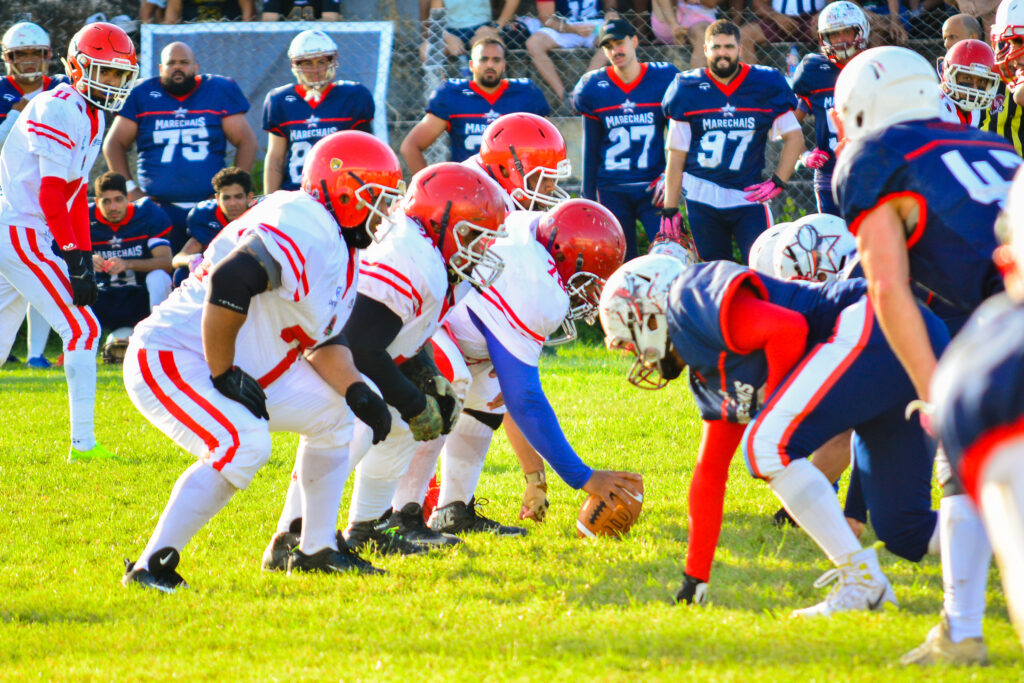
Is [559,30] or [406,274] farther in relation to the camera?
[559,30]

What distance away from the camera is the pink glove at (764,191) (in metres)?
8.20

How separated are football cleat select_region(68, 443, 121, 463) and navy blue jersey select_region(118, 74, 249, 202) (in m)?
3.86

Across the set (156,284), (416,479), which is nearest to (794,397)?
(416,479)

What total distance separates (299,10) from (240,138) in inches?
84.4

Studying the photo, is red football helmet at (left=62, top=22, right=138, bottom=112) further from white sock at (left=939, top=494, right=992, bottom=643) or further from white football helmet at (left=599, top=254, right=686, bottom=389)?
white sock at (left=939, top=494, right=992, bottom=643)

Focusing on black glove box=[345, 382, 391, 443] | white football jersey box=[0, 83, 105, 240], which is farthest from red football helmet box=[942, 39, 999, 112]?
white football jersey box=[0, 83, 105, 240]

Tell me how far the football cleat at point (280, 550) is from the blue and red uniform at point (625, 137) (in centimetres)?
500

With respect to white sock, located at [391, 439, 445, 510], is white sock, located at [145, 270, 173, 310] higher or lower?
lower

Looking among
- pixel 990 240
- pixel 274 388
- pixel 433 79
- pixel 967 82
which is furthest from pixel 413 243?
pixel 433 79

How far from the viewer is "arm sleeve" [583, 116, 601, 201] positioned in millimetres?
8938

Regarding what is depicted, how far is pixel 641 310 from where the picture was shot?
3672mm

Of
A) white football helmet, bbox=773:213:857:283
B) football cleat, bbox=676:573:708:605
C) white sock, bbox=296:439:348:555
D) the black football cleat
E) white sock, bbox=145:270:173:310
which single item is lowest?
white sock, bbox=145:270:173:310

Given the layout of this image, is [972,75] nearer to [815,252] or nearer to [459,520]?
[815,252]

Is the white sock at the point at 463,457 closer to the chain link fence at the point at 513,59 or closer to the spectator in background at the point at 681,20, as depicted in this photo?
the chain link fence at the point at 513,59
